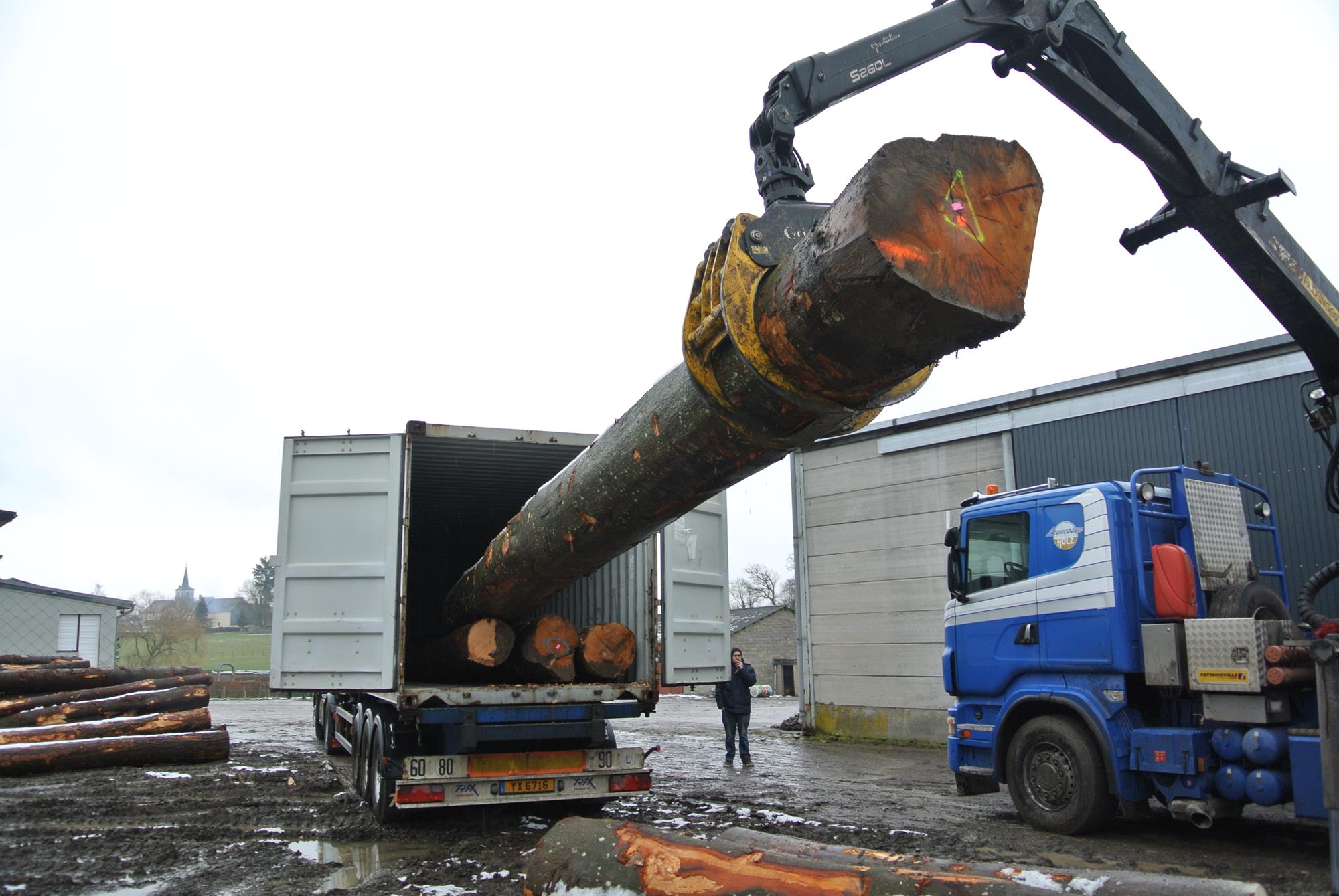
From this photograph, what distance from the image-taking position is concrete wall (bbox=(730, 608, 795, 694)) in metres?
41.5

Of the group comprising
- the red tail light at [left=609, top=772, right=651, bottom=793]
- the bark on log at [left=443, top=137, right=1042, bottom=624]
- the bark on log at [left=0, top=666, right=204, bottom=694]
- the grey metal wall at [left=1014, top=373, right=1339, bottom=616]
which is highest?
the grey metal wall at [left=1014, top=373, right=1339, bottom=616]

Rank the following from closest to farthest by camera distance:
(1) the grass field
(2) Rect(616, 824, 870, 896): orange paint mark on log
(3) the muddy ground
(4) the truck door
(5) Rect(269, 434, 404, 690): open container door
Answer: (2) Rect(616, 824, 870, 896): orange paint mark on log
(3) the muddy ground
(5) Rect(269, 434, 404, 690): open container door
(4) the truck door
(1) the grass field

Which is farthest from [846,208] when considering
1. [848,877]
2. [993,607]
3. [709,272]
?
[993,607]

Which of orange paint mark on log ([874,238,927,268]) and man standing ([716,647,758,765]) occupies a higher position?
orange paint mark on log ([874,238,927,268])

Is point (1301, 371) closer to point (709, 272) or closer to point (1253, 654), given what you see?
point (1253, 654)

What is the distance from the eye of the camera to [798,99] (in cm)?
513

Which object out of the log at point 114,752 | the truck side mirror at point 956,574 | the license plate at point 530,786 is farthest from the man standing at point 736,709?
the log at point 114,752

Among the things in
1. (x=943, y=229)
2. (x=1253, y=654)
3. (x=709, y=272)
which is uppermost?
(x=709, y=272)

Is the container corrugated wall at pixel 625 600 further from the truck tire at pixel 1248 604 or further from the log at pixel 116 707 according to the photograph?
the log at pixel 116 707

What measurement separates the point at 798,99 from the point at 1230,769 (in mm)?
5097

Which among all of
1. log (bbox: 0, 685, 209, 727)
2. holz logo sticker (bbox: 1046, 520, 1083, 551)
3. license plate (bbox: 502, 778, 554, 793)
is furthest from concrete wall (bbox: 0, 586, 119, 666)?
holz logo sticker (bbox: 1046, 520, 1083, 551)

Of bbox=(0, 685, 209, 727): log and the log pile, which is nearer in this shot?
the log pile

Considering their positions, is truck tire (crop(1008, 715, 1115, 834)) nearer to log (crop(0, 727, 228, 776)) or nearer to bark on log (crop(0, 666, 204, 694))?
log (crop(0, 727, 228, 776))

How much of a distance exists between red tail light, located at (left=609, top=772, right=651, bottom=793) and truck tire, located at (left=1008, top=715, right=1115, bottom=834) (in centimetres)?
280
